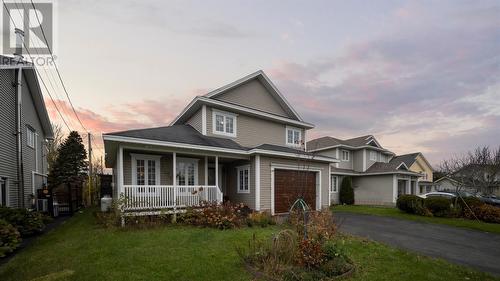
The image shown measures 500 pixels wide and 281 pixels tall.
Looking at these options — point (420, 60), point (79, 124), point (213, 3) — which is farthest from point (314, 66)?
point (79, 124)

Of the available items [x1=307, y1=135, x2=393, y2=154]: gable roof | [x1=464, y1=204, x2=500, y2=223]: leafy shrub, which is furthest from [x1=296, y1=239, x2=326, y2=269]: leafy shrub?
[x1=307, y1=135, x2=393, y2=154]: gable roof

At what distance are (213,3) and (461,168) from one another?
83.6 feet

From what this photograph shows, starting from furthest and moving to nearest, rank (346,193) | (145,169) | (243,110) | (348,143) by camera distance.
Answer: (348,143) → (346,193) → (243,110) → (145,169)

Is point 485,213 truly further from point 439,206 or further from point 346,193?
point 346,193

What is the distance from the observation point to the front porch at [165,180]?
423 inches

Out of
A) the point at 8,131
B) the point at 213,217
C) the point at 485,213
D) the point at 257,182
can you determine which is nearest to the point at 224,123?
the point at 257,182

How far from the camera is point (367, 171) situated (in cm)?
2633

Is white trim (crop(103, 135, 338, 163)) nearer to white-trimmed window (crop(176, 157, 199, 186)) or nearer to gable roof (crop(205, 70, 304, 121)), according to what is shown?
white-trimmed window (crop(176, 157, 199, 186))

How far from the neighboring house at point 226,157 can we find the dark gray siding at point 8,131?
4.34m

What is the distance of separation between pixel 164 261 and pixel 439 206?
16.7 m

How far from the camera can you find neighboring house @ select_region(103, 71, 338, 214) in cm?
1138

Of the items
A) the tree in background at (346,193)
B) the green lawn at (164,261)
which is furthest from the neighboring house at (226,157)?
the tree in background at (346,193)

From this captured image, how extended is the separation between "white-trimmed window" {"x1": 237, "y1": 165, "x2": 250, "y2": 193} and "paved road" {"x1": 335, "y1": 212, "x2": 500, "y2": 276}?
5880 mm

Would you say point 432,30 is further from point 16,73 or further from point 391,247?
point 16,73
